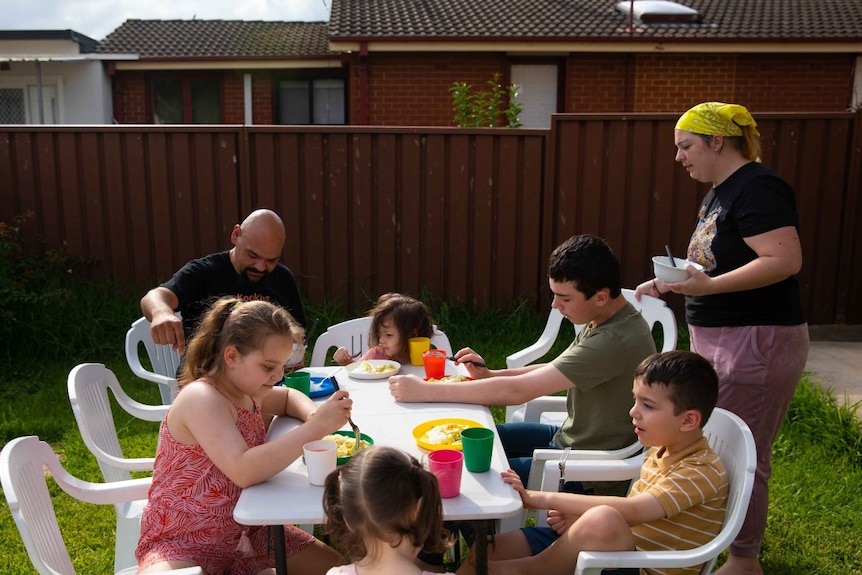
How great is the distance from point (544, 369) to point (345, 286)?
13.7ft

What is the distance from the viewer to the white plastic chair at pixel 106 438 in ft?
8.62

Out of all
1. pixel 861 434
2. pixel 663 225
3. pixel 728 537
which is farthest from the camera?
pixel 663 225

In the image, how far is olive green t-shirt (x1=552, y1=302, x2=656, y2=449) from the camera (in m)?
2.63

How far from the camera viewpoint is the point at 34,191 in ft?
21.5

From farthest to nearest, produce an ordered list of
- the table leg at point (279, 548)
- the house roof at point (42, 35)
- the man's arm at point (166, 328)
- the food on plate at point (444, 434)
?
the house roof at point (42, 35), the man's arm at point (166, 328), the food on plate at point (444, 434), the table leg at point (279, 548)

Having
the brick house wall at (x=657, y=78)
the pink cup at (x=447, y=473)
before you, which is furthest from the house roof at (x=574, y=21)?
the pink cup at (x=447, y=473)

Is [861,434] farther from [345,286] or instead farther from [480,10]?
[480,10]

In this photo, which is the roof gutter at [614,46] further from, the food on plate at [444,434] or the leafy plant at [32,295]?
the food on plate at [444,434]

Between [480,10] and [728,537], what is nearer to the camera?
[728,537]

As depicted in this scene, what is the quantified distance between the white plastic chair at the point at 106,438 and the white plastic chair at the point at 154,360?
1.64ft

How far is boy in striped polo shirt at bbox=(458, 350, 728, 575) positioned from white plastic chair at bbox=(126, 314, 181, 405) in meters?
2.06

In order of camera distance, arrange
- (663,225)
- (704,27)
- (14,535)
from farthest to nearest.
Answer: (704,27) < (663,225) < (14,535)

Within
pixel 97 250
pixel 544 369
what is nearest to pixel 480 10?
pixel 97 250

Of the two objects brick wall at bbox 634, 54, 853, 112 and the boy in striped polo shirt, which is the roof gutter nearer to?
brick wall at bbox 634, 54, 853, 112
